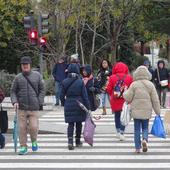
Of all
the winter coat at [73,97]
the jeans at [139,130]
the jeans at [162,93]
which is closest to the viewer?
the jeans at [139,130]

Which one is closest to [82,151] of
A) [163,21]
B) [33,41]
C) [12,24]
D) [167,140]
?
[167,140]

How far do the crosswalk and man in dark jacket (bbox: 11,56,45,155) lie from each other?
46cm

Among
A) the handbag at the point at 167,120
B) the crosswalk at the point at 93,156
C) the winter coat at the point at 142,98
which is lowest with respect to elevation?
the crosswalk at the point at 93,156

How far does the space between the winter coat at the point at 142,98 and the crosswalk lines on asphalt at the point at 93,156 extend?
0.74 m

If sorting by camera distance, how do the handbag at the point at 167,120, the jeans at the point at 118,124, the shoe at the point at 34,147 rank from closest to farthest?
the shoe at the point at 34,147 → the jeans at the point at 118,124 → the handbag at the point at 167,120

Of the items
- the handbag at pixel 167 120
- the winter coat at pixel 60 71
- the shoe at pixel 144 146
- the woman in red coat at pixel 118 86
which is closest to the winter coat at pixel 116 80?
the woman in red coat at pixel 118 86

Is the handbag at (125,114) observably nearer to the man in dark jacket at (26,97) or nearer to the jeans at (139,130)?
the jeans at (139,130)

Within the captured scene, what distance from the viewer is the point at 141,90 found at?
11.8 m

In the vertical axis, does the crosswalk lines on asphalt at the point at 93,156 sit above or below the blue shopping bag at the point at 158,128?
below

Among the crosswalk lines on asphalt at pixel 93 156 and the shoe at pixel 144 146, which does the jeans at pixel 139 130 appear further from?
the crosswalk lines on asphalt at pixel 93 156

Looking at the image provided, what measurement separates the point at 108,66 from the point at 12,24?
75.9ft

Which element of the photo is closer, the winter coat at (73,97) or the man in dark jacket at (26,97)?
the man in dark jacket at (26,97)

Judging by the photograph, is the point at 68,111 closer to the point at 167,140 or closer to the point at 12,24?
the point at 167,140

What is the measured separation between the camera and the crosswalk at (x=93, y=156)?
1041 centimetres
